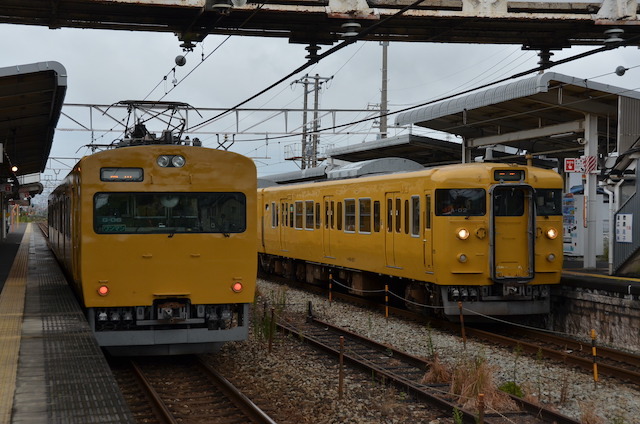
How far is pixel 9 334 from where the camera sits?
8.75 meters

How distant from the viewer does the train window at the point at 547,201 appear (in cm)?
1295

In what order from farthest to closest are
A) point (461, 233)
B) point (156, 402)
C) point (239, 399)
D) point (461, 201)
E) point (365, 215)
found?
point (365, 215) → point (461, 201) → point (461, 233) → point (239, 399) → point (156, 402)

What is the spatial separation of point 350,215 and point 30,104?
702cm

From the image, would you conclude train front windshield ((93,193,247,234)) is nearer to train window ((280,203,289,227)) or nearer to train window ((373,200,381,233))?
train window ((373,200,381,233))

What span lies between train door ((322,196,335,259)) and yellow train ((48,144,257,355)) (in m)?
7.91

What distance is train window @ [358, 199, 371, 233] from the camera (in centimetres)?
1556

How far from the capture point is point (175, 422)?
283 inches

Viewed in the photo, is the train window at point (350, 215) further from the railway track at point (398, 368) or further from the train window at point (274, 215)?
the train window at point (274, 215)

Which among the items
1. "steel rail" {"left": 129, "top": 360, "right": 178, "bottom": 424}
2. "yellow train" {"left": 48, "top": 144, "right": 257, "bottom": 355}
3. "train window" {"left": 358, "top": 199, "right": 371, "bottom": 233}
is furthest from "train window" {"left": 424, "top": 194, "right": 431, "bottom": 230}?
"steel rail" {"left": 129, "top": 360, "right": 178, "bottom": 424}

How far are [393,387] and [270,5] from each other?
19.4 feet

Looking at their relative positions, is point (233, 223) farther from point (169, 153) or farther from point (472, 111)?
point (472, 111)

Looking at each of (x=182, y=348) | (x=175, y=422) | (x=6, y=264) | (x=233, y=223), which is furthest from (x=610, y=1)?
(x=6, y=264)

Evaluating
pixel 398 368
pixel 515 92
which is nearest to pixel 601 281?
pixel 515 92

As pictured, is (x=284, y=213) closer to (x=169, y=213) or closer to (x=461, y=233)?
(x=461, y=233)
